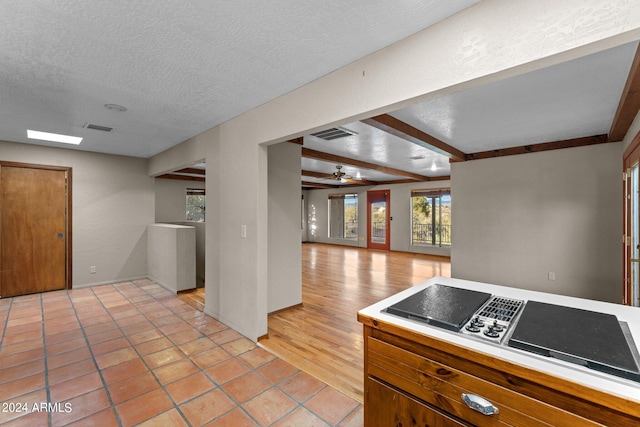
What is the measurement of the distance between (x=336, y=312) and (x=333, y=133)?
2401 mm

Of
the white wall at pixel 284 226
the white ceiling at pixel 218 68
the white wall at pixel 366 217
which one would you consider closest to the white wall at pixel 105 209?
the white ceiling at pixel 218 68

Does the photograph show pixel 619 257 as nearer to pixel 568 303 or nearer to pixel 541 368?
pixel 568 303

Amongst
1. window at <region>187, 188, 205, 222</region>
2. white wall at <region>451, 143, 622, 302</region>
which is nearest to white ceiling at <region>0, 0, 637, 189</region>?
white wall at <region>451, 143, 622, 302</region>

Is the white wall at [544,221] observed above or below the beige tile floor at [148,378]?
above

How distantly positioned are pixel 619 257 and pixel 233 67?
5319 millimetres

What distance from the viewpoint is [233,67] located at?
215 centimetres

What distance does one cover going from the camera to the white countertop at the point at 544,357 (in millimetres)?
804

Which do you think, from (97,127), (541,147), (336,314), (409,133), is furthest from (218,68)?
(541,147)

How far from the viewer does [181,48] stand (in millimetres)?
1898

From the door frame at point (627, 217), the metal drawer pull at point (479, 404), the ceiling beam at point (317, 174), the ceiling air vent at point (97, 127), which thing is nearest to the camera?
the metal drawer pull at point (479, 404)

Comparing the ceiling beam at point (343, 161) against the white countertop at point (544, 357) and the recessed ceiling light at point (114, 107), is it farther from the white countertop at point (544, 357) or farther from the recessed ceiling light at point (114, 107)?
the white countertop at point (544, 357)

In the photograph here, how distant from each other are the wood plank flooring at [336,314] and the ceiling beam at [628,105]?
3.02 meters

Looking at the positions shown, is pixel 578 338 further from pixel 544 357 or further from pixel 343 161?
pixel 343 161

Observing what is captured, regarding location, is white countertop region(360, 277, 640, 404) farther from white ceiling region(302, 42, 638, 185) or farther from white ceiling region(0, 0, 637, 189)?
white ceiling region(302, 42, 638, 185)
